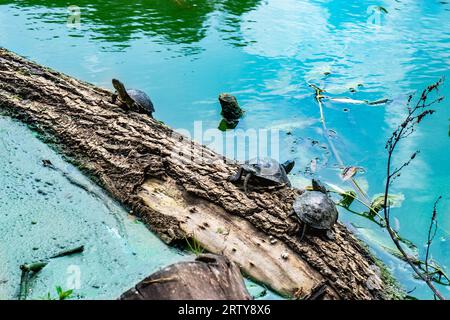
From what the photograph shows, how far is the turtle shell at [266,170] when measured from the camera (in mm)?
2383

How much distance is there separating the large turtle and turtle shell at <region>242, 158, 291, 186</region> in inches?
7.8

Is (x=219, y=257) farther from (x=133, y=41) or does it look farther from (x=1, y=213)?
(x=133, y=41)

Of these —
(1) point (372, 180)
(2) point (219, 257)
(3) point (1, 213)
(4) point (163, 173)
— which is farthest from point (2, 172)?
(1) point (372, 180)

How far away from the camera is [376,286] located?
1.98 m

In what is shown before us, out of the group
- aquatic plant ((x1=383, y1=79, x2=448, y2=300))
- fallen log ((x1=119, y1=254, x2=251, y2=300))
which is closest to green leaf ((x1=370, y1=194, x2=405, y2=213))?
aquatic plant ((x1=383, y1=79, x2=448, y2=300))

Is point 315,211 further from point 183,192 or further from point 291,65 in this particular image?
point 291,65

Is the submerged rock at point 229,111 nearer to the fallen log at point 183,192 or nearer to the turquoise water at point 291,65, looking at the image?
the turquoise water at point 291,65

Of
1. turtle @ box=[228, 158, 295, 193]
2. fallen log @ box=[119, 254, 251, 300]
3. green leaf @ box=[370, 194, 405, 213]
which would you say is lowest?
green leaf @ box=[370, 194, 405, 213]

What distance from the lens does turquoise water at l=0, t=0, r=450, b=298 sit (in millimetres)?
3182

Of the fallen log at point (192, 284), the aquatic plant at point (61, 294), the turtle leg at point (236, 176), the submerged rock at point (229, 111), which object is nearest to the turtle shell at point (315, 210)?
the turtle leg at point (236, 176)

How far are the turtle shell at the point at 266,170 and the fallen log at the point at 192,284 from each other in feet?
3.00

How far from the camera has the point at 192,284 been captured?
4.73ft

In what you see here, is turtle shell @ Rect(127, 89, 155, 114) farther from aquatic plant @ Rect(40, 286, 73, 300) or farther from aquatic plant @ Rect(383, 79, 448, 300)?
aquatic plant @ Rect(383, 79, 448, 300)

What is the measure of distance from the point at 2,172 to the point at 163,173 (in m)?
1.03
